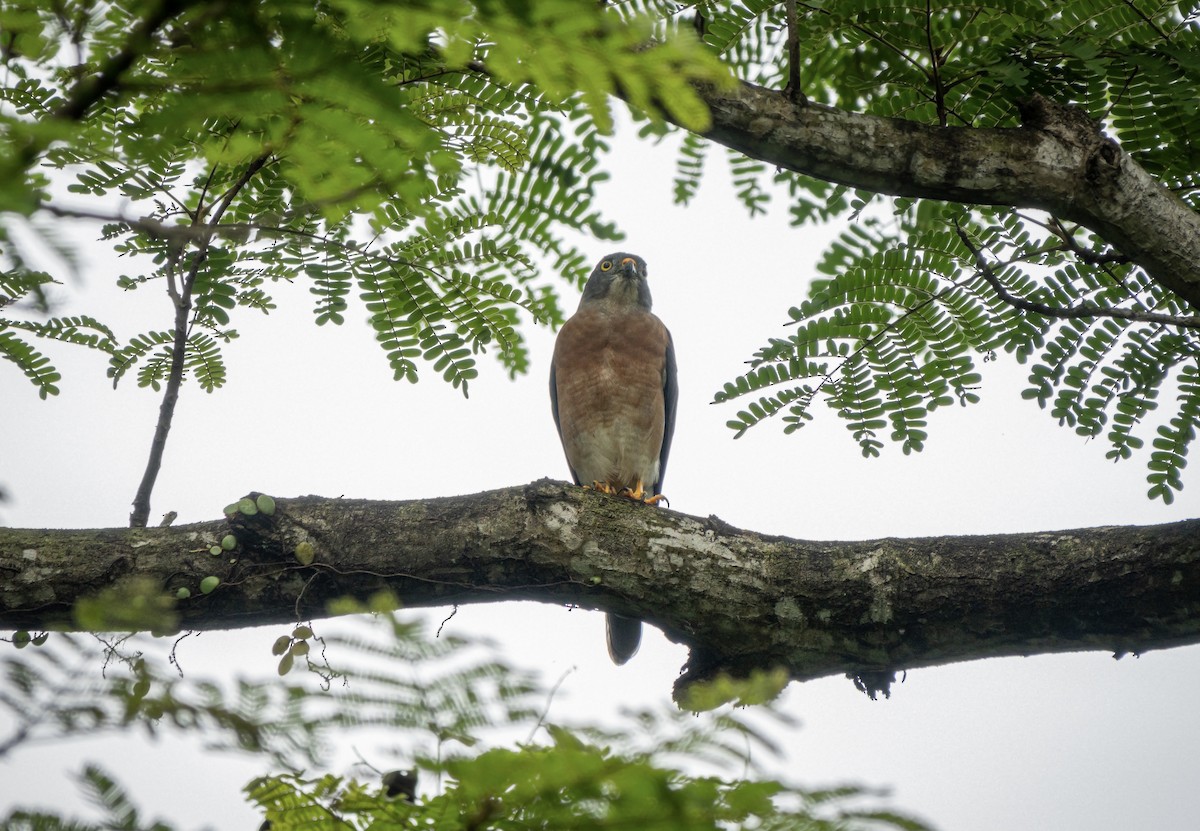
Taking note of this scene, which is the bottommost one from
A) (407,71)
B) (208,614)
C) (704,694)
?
(704,694)

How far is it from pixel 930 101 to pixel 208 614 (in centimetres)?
332

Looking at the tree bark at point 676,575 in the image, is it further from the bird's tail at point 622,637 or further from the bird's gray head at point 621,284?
the bird's gray head at point 621,284

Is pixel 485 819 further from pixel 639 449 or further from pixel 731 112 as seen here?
pixel 639 449

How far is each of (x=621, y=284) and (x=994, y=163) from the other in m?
3.84

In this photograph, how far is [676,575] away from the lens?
12.6 feet

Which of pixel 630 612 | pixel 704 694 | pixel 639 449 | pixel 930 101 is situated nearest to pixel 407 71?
pixel 930 101

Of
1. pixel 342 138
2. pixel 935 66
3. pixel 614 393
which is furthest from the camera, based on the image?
pixel 614 393

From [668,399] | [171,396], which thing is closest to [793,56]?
[171,396]

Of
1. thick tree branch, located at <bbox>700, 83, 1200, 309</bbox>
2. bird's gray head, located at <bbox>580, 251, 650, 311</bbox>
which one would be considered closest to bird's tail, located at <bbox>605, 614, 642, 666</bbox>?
bird's gray head, located at <bbox>580, 251, 650, 311</bbox>

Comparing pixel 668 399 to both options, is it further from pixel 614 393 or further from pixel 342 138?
pixel 342 138

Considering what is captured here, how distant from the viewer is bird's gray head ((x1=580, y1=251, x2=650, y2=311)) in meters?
7.05

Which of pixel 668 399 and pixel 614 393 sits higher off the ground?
pixel 668 399

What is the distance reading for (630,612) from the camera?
3928mm

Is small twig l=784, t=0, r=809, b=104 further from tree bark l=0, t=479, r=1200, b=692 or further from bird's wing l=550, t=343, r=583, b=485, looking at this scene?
bird's wing l=550, t=343, r=583, b=485
